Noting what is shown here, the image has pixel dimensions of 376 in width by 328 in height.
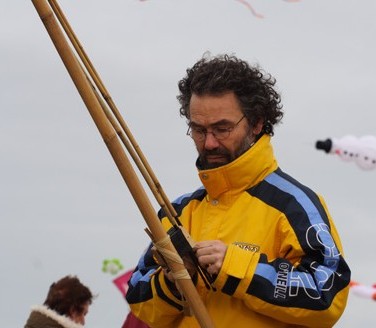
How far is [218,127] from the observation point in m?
7.09

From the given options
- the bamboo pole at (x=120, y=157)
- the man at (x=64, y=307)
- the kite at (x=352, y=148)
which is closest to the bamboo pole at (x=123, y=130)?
the bamboo pole at (x=120, y=157)

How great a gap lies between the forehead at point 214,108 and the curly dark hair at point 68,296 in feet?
16.2

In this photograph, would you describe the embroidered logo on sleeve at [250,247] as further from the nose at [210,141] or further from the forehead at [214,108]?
the forehead at [214,108]

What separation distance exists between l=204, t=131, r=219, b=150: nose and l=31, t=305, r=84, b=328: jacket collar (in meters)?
4.81

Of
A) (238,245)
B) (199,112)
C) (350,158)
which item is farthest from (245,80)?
(350,158)

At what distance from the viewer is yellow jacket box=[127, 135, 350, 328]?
6.75 meters

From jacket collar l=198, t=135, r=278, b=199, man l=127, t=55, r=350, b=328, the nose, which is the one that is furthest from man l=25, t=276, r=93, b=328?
the nose

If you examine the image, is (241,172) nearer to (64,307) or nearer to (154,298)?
(154,298)

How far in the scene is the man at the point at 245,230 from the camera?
6.75 meters

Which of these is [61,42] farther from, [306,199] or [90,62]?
[306,199]

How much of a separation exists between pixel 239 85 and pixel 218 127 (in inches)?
12.8

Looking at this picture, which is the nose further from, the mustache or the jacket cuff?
the jacket cuff

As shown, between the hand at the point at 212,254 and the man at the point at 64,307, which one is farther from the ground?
the man at the point at 64,307

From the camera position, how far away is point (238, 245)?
7004 millimetres
